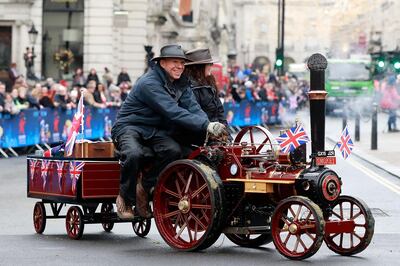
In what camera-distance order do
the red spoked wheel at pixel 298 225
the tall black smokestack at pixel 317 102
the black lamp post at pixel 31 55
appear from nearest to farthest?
the red spoked wheel at pixel 298 225 < the tall black smokestack at pixel 317 102 < the black lamp post at pixel 31 55

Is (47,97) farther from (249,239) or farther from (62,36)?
(62,36)

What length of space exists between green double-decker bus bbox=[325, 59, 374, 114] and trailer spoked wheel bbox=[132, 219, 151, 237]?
150 feet

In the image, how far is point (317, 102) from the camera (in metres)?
11.2

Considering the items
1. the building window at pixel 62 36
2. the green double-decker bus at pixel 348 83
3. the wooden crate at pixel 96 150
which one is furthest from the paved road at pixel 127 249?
the green double-decker bus at pixel 348 83

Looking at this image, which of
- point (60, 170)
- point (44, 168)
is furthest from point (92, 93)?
point (60, 170)

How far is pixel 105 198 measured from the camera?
1265 cm

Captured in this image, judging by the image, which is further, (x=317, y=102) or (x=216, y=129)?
(x=216, y=129)

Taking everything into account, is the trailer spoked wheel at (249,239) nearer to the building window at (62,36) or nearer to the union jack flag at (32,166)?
the union jack flag at (32,166)

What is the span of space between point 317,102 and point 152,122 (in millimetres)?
1775

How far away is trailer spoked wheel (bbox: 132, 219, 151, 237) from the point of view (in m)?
13.2

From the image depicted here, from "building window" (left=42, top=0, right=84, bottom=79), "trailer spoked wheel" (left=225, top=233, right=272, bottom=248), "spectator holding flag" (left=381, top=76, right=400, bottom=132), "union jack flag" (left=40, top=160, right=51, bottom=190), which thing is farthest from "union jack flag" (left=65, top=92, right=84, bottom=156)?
"building window" (left=42, top=0, right=84, bottom=79)

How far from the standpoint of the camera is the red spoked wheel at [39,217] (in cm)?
1345

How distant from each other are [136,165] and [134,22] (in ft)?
150

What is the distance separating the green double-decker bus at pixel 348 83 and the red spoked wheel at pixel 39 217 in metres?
45.7
